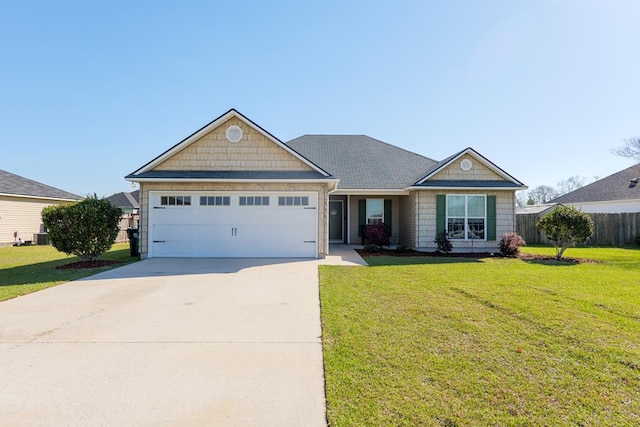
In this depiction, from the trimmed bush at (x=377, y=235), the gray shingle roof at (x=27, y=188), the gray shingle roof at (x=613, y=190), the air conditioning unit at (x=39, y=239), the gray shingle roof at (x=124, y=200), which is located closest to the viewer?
the trimmed bush at (x=377, y=235)

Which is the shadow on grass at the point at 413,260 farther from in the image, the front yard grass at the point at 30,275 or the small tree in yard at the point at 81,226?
the small tree in yard at the point at 81,226

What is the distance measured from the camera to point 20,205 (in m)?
19.0

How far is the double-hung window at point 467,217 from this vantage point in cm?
1403

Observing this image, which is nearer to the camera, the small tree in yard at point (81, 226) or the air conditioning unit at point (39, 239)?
the small tree in yard at point (81, 226)

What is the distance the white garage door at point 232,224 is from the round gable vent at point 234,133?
212 cm

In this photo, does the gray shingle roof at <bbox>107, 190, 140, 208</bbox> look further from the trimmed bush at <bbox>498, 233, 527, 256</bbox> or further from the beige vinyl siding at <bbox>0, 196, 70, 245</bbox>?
the trimmed bush at <bbox>498, 233, 527, 256</bbox>

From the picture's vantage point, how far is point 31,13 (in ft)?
35.2

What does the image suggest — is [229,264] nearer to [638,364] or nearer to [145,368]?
[145,368]

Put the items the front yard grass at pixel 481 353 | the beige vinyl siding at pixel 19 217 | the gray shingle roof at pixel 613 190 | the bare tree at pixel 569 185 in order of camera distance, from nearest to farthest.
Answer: the front yard grass at pixel 481 353 → the beige vinyl siding at pixel 19 217 → the gray shingle roof at pixel 613 190 → the bare tree at pixel 569 185

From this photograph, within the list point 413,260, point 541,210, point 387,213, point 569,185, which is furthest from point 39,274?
point 569,185

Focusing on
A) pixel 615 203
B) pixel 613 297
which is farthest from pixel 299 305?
pixel 615 203

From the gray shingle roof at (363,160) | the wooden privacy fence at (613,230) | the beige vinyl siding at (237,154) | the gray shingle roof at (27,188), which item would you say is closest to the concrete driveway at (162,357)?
the beige vinyl siding at (237,154)

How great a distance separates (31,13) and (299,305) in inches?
512

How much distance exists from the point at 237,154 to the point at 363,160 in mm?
7810
